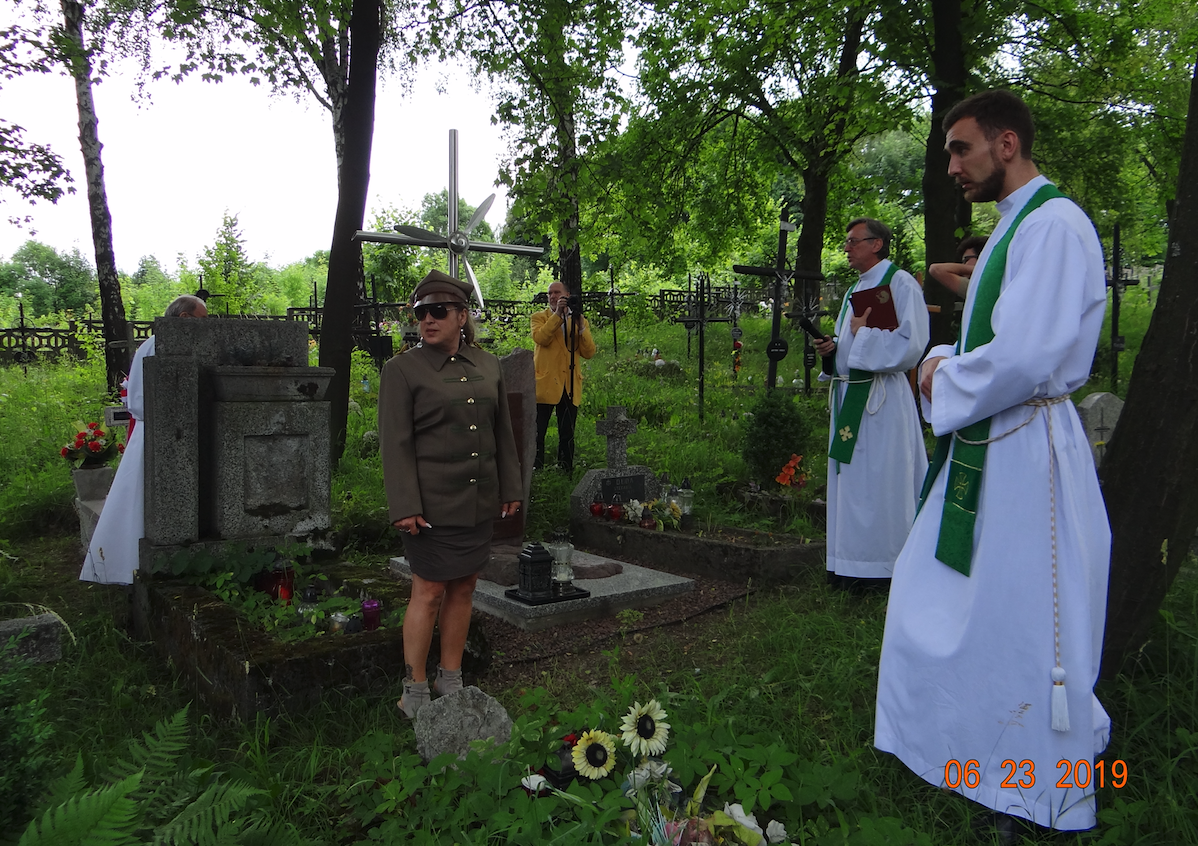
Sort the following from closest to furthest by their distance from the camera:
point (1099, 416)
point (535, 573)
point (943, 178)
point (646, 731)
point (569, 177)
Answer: point (646, 731) → point (535, 573) → point (1099, 416) → point (569, 177) → point (943, 178)

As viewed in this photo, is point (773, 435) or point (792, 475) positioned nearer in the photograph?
point (792, 475)

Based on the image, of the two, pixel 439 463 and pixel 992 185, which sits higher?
pixel 992 185

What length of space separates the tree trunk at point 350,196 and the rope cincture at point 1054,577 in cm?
673

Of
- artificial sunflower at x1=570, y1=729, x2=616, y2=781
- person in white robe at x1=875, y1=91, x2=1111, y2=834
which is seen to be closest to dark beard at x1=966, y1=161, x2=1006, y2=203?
person in white robe at x1=875, y1=91, x2=1111, y2=834

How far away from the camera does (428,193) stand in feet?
237

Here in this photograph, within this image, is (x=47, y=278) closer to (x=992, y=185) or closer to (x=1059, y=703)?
(x=992, y=185)

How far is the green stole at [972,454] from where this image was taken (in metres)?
2.53

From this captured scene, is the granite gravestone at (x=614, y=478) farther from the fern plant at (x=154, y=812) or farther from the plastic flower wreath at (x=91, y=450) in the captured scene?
the fern plant at (x=154, y=812)

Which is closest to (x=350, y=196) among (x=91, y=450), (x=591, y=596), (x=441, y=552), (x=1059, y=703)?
(x=91, y=450)

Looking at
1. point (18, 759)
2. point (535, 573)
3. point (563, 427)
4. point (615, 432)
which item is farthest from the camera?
point (563, 427)

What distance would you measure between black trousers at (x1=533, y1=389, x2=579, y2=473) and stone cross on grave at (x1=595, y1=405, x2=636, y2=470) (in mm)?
862

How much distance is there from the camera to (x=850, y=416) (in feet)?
16.8
